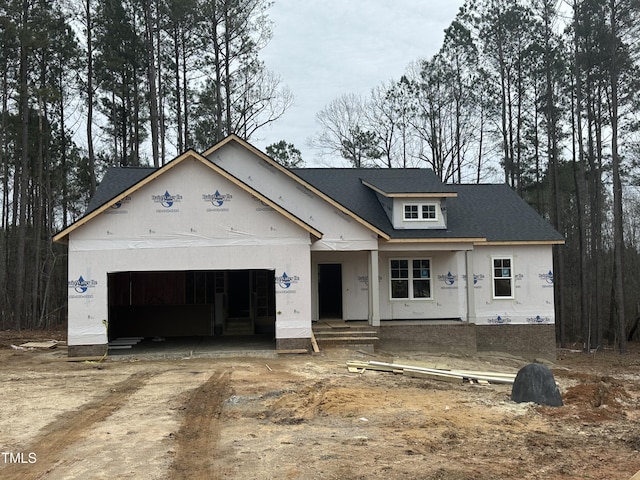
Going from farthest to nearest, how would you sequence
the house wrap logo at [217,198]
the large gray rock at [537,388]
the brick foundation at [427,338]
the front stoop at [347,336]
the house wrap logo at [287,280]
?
the brick foundation at [427,338] < the front stoop at [347,336] < the house wrap logo at [287,280] < the house wrap logo at [217,198] < the large gray rock at [537,388]

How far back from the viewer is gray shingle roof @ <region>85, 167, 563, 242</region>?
18.5 metres

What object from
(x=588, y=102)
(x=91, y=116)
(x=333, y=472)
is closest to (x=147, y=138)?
(x=91, y=116)

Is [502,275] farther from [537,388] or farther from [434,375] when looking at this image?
[537,388]

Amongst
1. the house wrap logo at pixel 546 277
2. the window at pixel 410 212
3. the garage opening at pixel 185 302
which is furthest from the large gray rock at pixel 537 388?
the garage opening at pixel 185 302

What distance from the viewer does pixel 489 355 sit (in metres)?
17.7

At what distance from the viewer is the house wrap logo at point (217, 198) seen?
15.3 metres

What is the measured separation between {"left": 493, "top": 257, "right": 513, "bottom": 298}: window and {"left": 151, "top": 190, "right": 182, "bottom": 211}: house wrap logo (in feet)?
35.9

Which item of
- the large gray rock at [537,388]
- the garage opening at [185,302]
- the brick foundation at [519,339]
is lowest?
the brick foundation at [519,339]

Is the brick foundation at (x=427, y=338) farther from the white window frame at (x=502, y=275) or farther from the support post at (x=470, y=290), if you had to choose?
the white window frame at (x=502, y=275)

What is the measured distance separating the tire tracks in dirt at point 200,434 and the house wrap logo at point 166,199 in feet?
19.0

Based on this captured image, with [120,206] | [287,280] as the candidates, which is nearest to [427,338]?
[287,280]

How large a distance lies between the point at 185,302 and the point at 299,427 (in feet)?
40.5

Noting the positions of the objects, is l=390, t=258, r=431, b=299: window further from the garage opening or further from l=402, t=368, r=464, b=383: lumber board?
l=402, t=368, r=464, b=383: lumber board

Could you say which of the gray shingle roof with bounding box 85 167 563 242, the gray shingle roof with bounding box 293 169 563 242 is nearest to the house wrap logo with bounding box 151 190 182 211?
the gray shingle roof with bounding box 85 167 563 242
